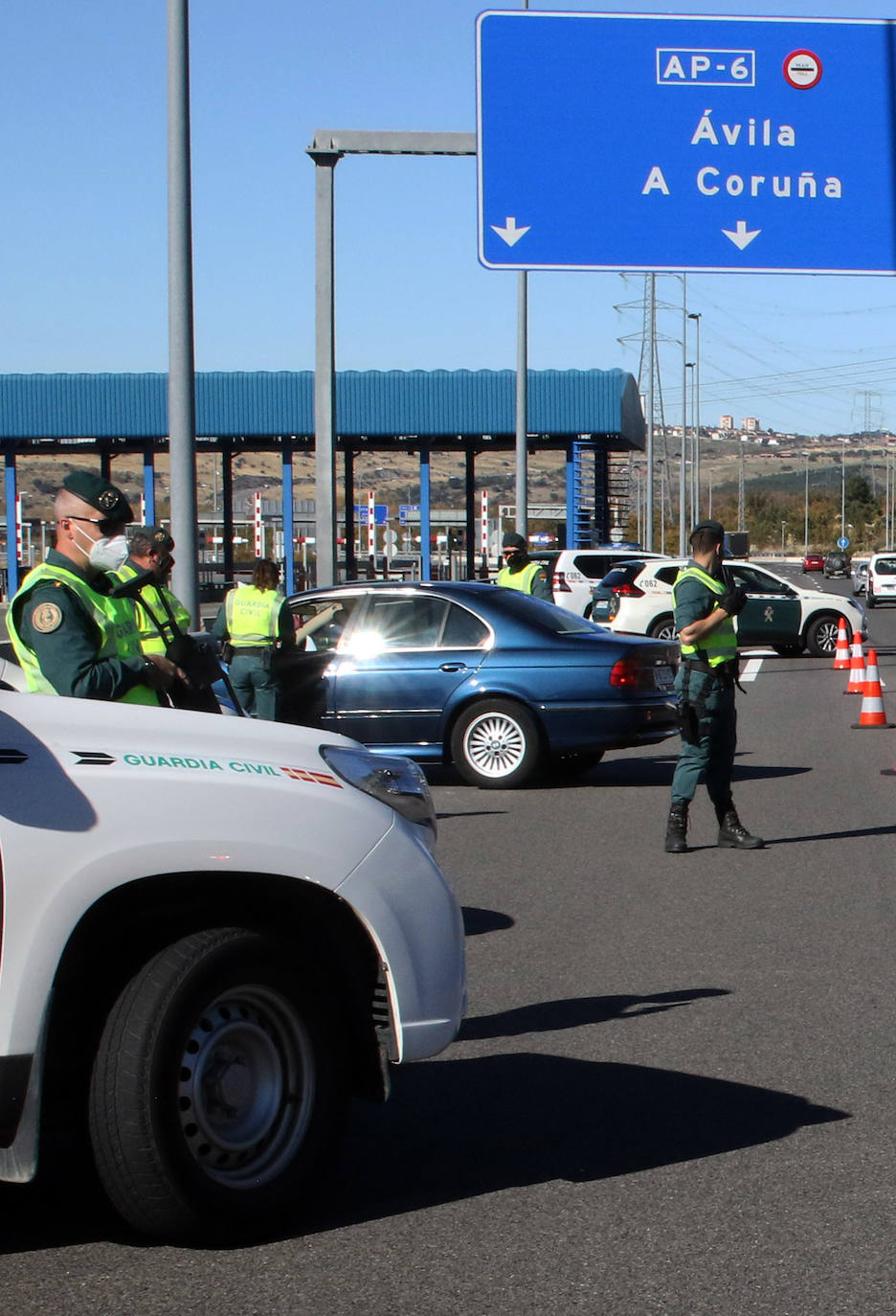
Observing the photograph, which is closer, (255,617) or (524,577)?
(255,617)

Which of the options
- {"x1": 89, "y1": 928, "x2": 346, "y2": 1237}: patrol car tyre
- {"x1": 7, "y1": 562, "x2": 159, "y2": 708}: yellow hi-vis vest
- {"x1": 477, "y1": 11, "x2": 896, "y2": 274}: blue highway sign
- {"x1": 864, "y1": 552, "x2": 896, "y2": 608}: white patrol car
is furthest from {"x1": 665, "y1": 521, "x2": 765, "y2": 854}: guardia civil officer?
{"x1": 864, "y1": 552, "x2": 896, "y2": 608}: white patrol car

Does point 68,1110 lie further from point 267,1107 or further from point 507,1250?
point 507,1250

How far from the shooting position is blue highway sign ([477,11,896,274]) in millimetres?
18406

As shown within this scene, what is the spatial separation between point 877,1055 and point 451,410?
40.6 metres

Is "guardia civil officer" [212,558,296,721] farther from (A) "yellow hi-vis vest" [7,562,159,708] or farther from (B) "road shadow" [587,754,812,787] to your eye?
(A) "yellow hi-vis vest" [7,562,159,708]

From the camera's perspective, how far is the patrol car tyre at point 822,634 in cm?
2969

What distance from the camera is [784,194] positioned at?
18.6 m

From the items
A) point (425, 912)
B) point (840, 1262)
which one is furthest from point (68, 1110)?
point (840, 1262)

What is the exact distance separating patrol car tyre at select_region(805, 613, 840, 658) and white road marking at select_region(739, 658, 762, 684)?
3.04 feet

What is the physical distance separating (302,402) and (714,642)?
36.1 m

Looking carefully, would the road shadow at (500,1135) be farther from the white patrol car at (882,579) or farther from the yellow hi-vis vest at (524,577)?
the white patrol car at (882,579)

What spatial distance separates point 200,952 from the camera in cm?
405

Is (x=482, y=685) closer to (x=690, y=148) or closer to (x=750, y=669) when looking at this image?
(x=690, y=148)

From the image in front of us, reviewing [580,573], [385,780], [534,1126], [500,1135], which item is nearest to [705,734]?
[534,1126]
